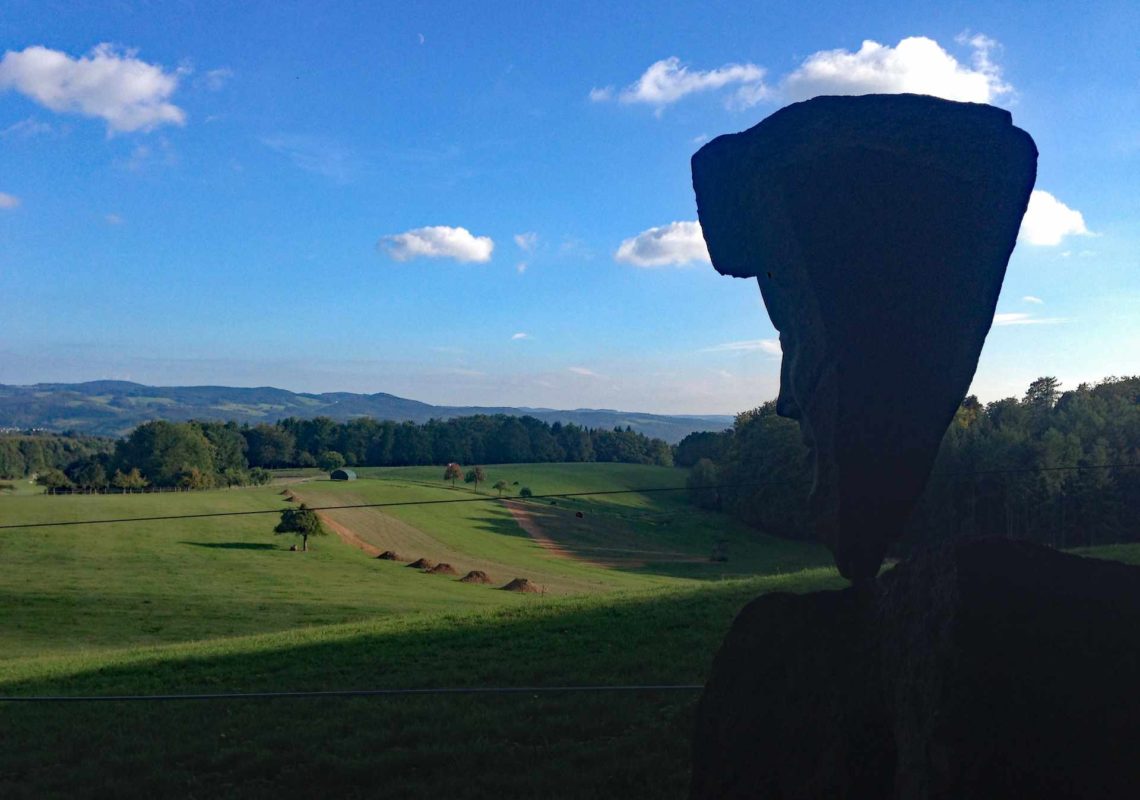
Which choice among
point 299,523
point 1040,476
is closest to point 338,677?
point 299,523

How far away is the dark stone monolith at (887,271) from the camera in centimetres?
625

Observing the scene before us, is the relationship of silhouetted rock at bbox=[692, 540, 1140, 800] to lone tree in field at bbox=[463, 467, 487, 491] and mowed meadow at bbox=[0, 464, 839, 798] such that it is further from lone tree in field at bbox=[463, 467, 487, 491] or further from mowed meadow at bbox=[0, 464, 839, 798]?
lone tree in field at bbox=[463, 467, 487, 491]

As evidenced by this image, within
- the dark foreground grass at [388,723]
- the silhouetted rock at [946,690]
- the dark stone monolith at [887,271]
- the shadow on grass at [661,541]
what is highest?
the dark stone monolith at [887,271]

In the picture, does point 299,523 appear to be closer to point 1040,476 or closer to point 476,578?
point 476,578

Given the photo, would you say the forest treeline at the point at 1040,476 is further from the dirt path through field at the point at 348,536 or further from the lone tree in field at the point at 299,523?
the lone tree in field at the point at 299,523

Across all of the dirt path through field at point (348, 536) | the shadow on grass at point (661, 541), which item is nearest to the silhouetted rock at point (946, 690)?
the shadow on grass at point (661, 541)

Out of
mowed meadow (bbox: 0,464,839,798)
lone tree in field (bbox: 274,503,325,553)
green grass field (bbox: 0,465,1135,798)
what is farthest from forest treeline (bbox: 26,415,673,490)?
green grass field (bbox: 0,465,1135,798)

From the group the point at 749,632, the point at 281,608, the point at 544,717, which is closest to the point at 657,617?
the point at 544,717

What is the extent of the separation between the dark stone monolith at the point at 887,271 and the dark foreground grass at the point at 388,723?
3.18 m

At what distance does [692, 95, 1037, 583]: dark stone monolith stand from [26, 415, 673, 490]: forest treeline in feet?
277

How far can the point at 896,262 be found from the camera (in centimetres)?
638

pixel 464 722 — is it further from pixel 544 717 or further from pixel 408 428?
pixel 408 428

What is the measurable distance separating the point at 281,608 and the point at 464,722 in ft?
68.8

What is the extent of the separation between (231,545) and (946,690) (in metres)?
46.4
